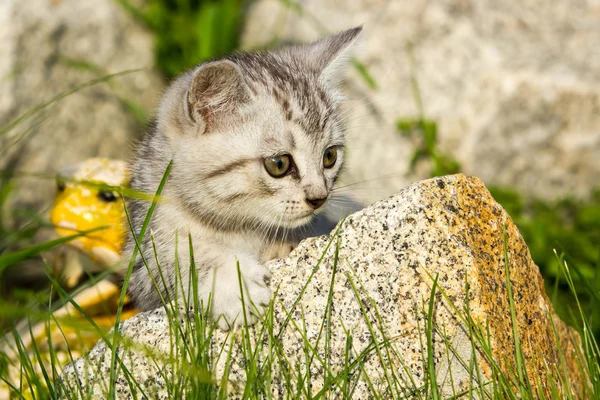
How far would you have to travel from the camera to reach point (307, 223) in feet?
8.85

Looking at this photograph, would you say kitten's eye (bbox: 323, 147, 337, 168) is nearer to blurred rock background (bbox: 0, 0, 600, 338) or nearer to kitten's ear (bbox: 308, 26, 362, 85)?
kitten's ear (bbox: 308, 26, 362, 85)

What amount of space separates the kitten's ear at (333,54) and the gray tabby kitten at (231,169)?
24cm

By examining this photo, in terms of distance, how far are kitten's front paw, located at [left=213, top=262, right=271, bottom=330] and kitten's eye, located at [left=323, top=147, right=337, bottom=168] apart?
0.63 m

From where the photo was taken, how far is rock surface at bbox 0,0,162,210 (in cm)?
468

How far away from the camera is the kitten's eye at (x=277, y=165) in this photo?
8.46 ft

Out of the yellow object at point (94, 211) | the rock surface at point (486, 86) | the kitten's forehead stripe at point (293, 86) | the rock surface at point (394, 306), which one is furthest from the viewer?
the rock surface at point (486, 86)

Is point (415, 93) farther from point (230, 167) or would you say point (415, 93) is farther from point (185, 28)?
point (230, 167)

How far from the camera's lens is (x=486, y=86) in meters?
4.86

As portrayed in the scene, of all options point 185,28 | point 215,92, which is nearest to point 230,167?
point 215,92

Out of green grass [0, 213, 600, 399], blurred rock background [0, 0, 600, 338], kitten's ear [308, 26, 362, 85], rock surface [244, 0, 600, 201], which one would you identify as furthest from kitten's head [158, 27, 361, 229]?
rock surface [244, 0, 600, 201]

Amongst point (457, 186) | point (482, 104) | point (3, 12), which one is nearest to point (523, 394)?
point (457, 186)

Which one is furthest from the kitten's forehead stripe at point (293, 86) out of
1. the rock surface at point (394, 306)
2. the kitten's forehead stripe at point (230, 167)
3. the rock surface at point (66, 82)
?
the rock surface at point (66, 82)

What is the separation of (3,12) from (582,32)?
3.98 m

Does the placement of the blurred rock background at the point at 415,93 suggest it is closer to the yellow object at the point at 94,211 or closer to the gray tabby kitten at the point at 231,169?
the yellow object at the point at 94,211
